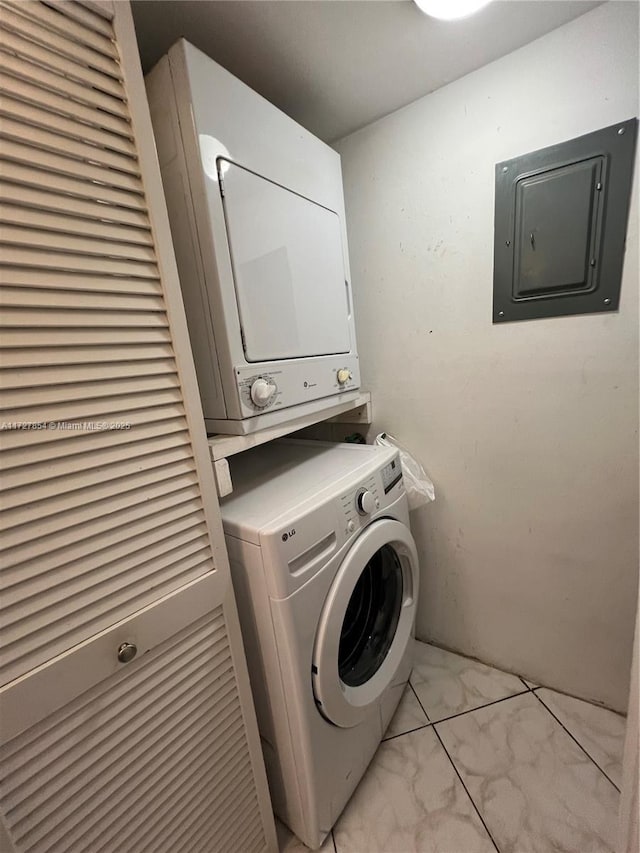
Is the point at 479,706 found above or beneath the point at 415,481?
beneath

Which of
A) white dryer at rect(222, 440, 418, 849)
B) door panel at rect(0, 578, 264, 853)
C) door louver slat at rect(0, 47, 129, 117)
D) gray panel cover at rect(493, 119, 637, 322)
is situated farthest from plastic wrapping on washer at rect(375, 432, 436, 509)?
door louver slat at rect(0, 47, 129, 117)

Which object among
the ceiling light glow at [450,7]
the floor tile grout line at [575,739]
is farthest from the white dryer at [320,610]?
the ceiling light glow at [450,7]

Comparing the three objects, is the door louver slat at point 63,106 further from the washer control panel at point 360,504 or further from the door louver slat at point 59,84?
the washer control panel at point 360,504

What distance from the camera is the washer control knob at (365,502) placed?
0.94 meters

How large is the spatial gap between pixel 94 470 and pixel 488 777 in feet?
4.78

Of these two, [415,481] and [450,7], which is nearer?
[450,7]

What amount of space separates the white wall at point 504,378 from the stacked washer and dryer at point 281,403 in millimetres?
299

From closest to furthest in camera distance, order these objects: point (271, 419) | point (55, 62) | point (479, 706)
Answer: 1. point (55, 62)
2. point (271, 419)
3. point (479, 706)

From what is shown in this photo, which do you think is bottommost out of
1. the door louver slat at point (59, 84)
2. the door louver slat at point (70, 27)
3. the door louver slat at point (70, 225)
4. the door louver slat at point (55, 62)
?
the door louver slat at point (70, 225)

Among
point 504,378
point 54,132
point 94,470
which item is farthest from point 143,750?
point 504,378

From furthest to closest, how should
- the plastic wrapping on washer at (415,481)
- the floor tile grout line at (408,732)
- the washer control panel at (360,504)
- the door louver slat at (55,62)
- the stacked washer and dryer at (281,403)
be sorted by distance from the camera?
the plastic wrapping on washer at (415,481) → the floor tile grout line at (408,732) → the washer control panel at (360,504) → the stacked washer and dryer at (281,403) → the door louver slat at (55,62)

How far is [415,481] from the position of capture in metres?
1.38

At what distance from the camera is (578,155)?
37.4 inches

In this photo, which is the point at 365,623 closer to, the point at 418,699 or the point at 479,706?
the point at 418,699
